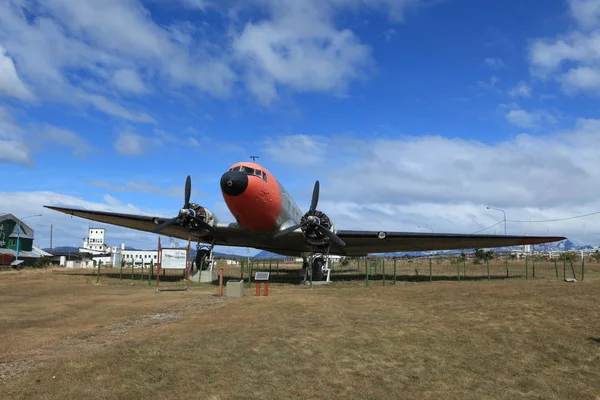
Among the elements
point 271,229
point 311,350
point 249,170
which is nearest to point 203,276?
point 271,229

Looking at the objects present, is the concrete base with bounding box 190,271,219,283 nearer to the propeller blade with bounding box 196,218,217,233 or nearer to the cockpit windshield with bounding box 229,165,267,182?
the propeller blade with bounding box 196,218,217,233

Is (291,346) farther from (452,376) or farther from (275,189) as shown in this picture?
(275,189)

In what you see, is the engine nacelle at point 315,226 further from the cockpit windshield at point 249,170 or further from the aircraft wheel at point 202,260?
the aircraft wheel at point 202,260

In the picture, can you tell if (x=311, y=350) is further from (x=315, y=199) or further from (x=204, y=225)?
(x=204, y=225)

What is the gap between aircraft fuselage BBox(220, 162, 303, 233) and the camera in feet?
82.2

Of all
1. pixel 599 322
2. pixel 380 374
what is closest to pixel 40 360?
pixel 380 374

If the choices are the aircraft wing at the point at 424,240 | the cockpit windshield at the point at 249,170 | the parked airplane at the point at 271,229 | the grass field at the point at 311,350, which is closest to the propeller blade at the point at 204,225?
the parked airplane at the point at 271,229

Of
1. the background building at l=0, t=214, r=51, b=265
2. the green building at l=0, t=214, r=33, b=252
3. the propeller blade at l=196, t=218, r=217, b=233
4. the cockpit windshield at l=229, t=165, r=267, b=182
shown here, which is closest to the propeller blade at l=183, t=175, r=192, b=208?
the propeller blade at l=196, t=218, r=217, b=233

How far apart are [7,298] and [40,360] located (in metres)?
13.7

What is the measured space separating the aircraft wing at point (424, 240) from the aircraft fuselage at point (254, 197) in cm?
482

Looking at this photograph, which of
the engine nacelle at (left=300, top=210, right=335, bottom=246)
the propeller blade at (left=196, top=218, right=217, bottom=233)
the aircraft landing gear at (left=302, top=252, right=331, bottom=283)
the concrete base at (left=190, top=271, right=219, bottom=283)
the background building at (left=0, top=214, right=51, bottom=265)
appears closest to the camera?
the engine nacelle at (left=300, top=210, right=335, bottom=246)

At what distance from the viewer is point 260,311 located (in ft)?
49.0

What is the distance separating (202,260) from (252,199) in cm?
A: 787

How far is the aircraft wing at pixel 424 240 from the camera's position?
3008cm
